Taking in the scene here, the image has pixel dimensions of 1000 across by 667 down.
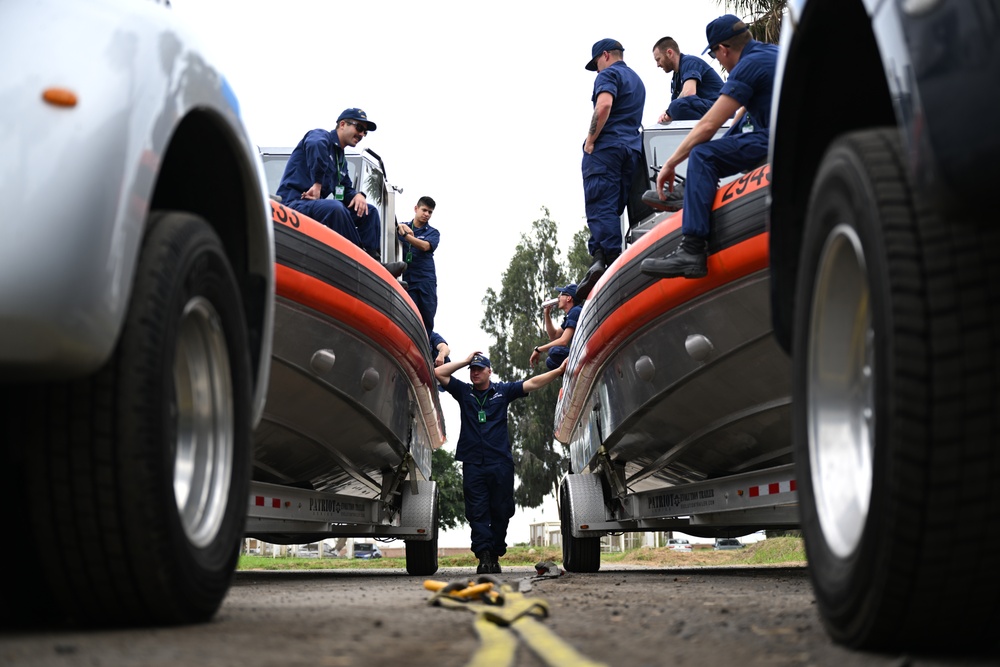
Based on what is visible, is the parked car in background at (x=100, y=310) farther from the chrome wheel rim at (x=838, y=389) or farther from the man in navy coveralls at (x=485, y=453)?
the man in navy coveralls at (x=485, y=453)

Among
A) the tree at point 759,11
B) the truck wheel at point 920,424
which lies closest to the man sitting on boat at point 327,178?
the truck wheel at point 920,424

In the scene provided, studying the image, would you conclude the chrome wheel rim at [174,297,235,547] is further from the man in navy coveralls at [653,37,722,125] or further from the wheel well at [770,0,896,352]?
the man in navy coveralls at [653,37,722,125]

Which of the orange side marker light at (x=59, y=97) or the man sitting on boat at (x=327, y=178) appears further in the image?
the man sitting on boat at (x=327, y=178)

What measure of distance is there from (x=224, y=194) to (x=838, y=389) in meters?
1.84

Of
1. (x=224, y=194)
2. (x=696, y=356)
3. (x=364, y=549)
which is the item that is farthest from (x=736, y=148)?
(x=364, y=549)

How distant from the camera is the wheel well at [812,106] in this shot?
8.46ft

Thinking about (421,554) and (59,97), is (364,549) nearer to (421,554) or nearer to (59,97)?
(421,554)

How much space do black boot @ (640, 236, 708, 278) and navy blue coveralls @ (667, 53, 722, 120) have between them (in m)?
3.62

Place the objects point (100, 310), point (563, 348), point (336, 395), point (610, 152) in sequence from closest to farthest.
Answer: point (100, 310)
point (336, 395)
point (610, 152)
point (563, 348)

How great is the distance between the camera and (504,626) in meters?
2.79

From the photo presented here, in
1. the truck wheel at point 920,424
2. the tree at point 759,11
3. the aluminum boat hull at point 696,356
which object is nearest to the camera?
the truck wheel at point 920,424

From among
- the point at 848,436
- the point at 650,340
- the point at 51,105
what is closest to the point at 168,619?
the point at 51,105

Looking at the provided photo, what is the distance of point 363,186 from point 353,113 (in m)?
1.98

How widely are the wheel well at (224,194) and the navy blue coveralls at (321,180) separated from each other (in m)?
3.44
